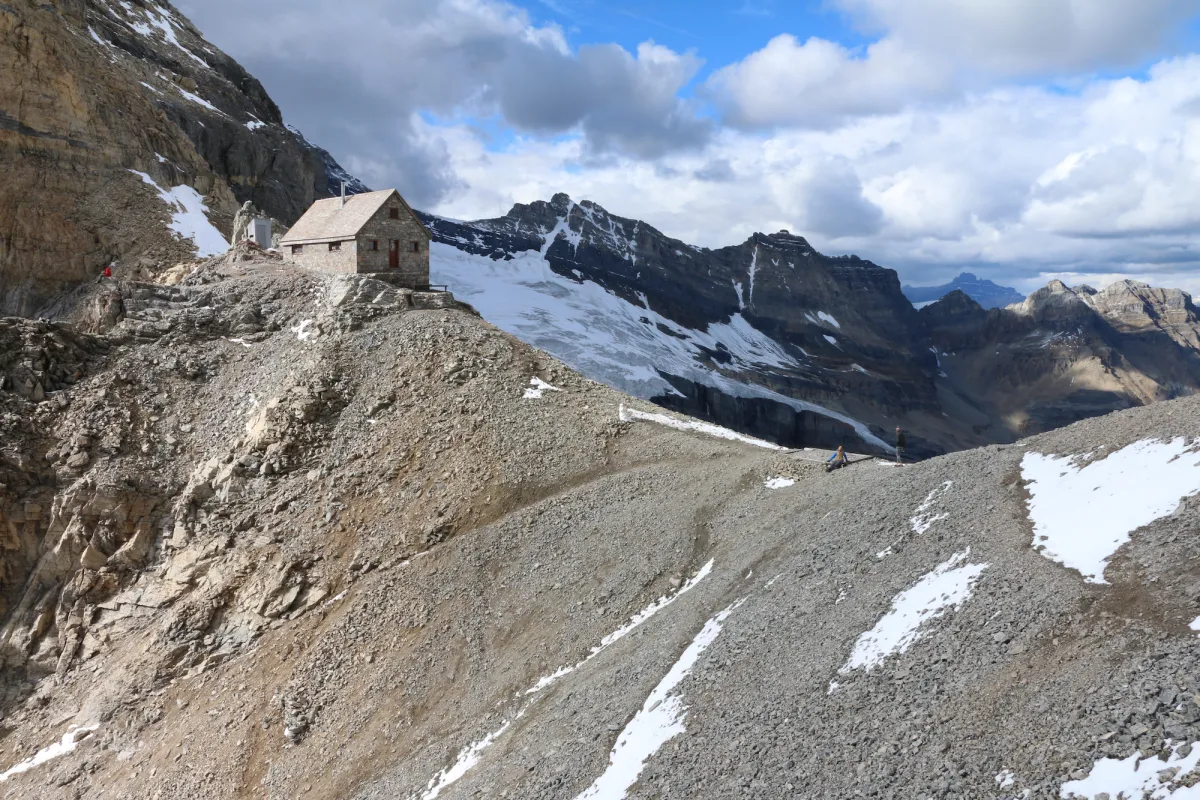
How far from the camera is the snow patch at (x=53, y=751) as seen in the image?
92.4 ft

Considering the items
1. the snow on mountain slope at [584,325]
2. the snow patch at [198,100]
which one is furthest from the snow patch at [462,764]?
the snow on mountain slope at [584,325]

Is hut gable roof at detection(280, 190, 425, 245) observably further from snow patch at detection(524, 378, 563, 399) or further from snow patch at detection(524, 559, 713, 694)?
snow patch at detection(524, 559, 713, 694)

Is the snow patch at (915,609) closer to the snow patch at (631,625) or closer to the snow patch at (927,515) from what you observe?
the snow patch at (927,515)

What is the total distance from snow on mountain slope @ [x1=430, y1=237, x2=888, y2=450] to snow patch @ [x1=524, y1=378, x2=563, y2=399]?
89.9 metres

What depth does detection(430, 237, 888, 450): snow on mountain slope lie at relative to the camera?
463 ft

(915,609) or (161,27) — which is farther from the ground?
(161,27)

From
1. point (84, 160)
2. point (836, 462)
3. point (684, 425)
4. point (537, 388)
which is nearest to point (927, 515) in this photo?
point (836, 462)

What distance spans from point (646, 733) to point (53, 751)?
23.6m

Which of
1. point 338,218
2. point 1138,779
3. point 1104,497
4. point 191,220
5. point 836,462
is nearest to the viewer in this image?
point 1138,779

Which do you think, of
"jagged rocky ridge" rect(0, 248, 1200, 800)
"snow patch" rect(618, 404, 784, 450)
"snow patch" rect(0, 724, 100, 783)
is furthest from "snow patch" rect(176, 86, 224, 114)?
"snow patch" rect(0, 724, 100, 783)

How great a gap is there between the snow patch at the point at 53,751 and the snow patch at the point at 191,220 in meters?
36.0

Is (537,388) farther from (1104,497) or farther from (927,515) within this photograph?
(1104,497)

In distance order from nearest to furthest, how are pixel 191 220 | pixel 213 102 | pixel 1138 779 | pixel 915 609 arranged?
pixel 1138 779, pixel 915 609, pixel 191 220, pixel 213 102

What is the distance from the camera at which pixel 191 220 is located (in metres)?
59.7
